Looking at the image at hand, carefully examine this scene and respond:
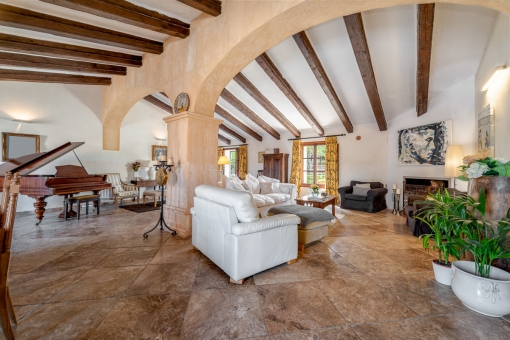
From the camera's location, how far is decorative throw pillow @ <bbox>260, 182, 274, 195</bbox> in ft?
19.3

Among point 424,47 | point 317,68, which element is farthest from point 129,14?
point 424,47

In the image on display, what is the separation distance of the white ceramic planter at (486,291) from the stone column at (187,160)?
10.6 feet

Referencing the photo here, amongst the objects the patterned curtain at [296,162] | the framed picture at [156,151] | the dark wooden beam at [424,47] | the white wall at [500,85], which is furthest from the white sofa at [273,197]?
the dark wooden beam at [424,47]

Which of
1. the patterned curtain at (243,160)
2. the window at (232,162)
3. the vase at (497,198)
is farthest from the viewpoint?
the window at (232,162)

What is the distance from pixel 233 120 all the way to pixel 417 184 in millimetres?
6068

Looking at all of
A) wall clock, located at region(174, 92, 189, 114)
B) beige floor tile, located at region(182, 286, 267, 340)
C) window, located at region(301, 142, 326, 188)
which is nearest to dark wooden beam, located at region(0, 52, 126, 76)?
wall clock, located at region(174, 92, 189, 114)

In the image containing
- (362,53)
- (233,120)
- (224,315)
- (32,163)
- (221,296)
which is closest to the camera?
(224,315)

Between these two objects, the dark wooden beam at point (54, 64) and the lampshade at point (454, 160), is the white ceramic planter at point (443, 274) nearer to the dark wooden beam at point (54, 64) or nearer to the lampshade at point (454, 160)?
the lampshade at point (454, 160)

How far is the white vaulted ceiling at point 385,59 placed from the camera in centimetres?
319

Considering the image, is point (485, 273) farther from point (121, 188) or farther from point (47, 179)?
point (121, 188)

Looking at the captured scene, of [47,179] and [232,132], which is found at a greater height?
[232,132]

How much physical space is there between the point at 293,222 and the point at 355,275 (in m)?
0.86

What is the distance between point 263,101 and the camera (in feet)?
20.5

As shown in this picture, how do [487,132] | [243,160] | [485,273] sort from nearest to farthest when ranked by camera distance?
[485,273] → [487,132] → [243,160]
